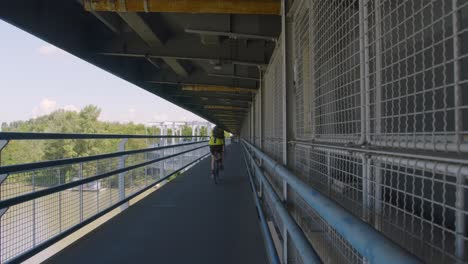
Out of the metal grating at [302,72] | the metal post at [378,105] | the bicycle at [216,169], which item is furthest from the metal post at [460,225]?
the bicycle at [216,169]

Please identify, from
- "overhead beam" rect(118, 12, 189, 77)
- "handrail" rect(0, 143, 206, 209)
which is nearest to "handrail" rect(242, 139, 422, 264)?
"handrail" rect(0, 143, 206, 209)

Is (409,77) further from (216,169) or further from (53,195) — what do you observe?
(216,169)

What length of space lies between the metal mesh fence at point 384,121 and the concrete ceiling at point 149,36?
261cm

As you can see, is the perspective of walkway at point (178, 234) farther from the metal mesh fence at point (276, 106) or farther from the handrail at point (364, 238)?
the handrail at point (364, 238)

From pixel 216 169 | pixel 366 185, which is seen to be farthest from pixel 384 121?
pixel 216 169

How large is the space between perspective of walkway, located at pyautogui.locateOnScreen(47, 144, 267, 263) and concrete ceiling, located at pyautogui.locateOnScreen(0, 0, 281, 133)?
2750mm

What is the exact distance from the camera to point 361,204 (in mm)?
1614

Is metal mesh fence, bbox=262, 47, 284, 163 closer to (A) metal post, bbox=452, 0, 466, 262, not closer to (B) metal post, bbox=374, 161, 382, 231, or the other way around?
(B) metal post, bbox=374, 161, 382, 231

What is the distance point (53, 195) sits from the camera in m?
3.79

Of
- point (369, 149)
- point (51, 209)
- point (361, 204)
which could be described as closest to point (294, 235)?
point (361, 204)

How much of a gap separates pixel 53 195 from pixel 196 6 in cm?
287

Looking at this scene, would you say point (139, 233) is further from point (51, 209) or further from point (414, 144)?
point (414, 144)

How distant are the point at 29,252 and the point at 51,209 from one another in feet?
1.95

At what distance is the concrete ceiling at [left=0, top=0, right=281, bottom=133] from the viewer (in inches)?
214
